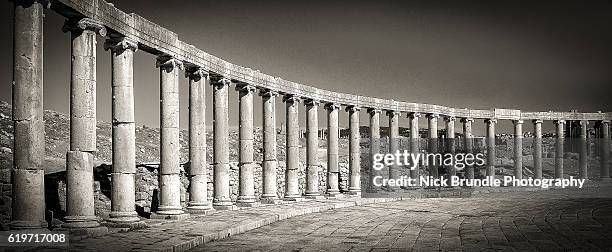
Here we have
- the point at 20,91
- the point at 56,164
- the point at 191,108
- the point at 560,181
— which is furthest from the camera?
the point at 560,181

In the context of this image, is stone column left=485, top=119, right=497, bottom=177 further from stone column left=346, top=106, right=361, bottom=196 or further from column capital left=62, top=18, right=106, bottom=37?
column capital left=62, top=18, right=106, bottom=37

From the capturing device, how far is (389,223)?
2233 centimetres

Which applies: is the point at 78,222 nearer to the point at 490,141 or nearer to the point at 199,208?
the point at 199,208

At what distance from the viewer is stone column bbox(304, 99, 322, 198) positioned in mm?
35500

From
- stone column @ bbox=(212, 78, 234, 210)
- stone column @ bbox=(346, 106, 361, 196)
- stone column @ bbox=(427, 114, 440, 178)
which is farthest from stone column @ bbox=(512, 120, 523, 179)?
stone column @ bbox=(212, 78, 234, 210)

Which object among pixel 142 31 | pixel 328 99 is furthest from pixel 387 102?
pixel 142 31

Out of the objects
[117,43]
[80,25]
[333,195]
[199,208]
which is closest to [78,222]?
[80,25]

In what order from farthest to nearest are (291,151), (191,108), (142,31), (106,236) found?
(291,151), (191,108), (142,31), (106,236)

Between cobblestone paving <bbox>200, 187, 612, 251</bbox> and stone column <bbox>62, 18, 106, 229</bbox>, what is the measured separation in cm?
327

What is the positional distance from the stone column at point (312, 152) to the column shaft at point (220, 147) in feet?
27.6

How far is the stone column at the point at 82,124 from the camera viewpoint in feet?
56.4

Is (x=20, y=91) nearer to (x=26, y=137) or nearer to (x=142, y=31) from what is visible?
(x=26, y=137)

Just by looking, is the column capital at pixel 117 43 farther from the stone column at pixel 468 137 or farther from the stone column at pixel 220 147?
the stone column at pixel 468 137

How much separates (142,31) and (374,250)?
982cm
